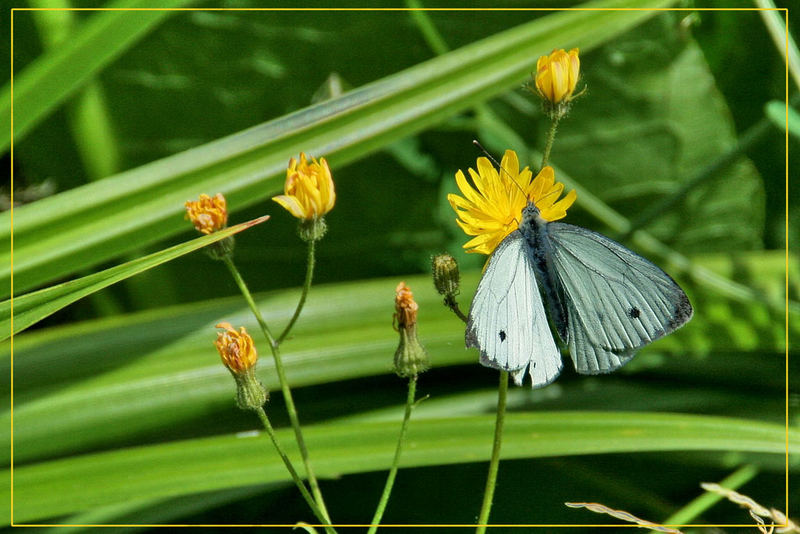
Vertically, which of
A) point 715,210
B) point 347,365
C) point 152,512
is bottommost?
point 152,512

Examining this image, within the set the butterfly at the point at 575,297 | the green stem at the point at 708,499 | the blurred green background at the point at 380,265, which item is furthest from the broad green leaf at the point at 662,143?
the butterfly at the point at 575,297

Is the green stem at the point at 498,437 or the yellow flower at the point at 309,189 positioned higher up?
the yellow flower at the point at 309,189

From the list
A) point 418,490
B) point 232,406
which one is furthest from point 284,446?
point 418,490

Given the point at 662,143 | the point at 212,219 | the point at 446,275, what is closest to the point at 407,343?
the point at 446,275

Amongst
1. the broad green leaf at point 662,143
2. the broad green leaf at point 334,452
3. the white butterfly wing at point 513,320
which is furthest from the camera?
the broad green leaf at point 662,143

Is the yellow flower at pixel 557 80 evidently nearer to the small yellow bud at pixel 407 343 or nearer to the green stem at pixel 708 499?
the small yellow bud at pixel 407 343

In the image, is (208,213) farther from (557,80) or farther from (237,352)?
(557,80)

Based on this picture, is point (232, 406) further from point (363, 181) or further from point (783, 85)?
point (783, 85)

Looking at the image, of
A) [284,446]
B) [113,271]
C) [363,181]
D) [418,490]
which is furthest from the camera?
[363,181]
